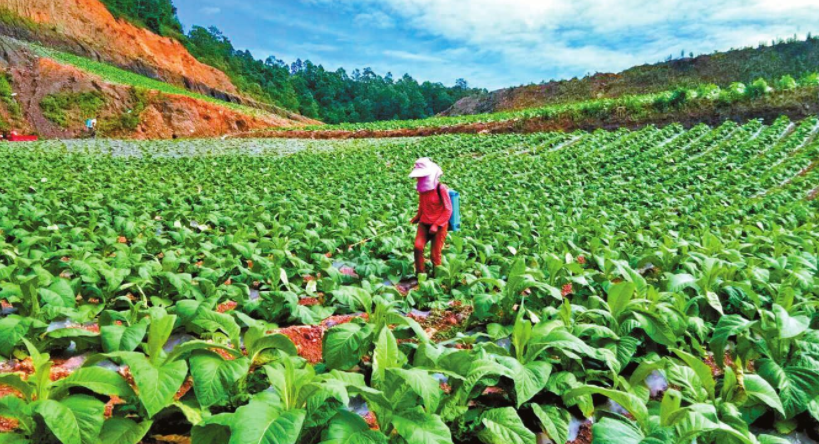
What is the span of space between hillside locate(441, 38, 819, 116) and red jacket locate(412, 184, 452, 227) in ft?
170

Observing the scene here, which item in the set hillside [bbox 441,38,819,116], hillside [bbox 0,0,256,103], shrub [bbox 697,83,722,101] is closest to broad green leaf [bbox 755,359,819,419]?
shrub [bbox 697,83,722,101]

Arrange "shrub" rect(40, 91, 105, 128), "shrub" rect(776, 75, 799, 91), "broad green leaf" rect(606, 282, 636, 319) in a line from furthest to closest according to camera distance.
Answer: "shrub" rect(40, 91, 105, 128)
"shrub" rect(776, 75, 799, 91)
"broad green leaf" rect(606, 282, 636, 319)

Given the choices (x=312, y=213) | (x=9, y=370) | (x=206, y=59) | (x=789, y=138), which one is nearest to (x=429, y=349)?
(x=9, y=370)

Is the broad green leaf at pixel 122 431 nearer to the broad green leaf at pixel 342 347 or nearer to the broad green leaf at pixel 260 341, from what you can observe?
the broad green leaf at pixel 260 341

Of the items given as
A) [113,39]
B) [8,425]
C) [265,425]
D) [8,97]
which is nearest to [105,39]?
[113,39]

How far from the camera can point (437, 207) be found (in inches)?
217

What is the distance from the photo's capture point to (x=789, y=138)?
744 inches

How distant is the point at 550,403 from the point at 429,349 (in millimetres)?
709

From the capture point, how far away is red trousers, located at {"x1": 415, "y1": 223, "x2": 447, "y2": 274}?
551 centimetres

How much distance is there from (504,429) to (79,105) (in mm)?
40288

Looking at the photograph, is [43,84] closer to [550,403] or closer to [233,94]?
[233,94]

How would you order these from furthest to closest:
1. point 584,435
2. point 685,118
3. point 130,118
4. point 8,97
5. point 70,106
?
point 130,118 → point 70,106 → point 8,97 → point 685,118 → point 584,435

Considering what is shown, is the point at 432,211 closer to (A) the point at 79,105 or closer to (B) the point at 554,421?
(B) the point at 554,421

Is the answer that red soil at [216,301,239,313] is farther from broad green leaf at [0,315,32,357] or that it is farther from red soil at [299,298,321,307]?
broad green leaf at [0,315,32,357]
